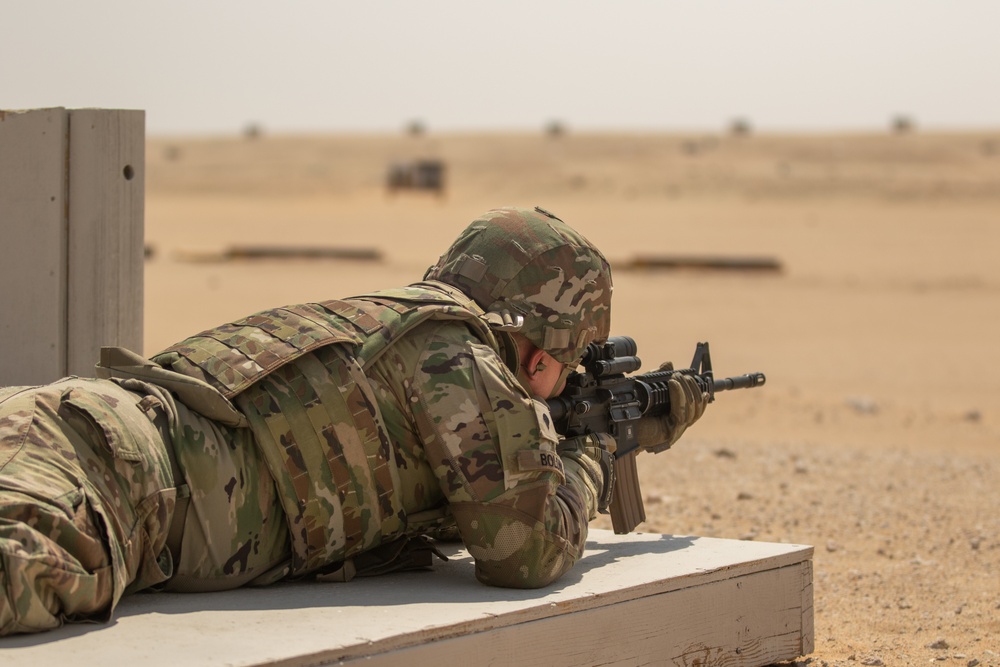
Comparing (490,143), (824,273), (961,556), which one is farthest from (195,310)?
(490,143)

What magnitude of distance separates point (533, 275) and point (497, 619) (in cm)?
106

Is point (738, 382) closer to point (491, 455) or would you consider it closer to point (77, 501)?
point (491, 455)

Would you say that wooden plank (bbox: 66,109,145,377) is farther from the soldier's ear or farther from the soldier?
the soldier's ear

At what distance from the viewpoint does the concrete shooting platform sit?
10.0ft

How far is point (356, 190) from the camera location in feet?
139

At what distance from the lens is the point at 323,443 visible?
353 cm

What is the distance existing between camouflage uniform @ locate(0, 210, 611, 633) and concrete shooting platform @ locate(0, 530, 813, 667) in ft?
0.39

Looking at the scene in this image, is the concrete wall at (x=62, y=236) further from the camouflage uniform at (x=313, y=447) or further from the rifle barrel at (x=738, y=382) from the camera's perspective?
the rifle barrel at (x=738, y=382)

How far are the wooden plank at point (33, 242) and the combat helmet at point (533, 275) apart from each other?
1909 mm

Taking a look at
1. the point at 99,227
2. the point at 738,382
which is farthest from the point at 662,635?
the point at 99,227

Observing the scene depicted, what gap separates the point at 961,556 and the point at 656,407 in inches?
98.4

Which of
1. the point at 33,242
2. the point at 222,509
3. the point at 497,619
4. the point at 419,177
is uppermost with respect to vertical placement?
the point at 419,177

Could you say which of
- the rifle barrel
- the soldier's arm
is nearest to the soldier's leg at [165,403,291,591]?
the soldier's arm

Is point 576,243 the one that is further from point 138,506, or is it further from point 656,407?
point 138,506
